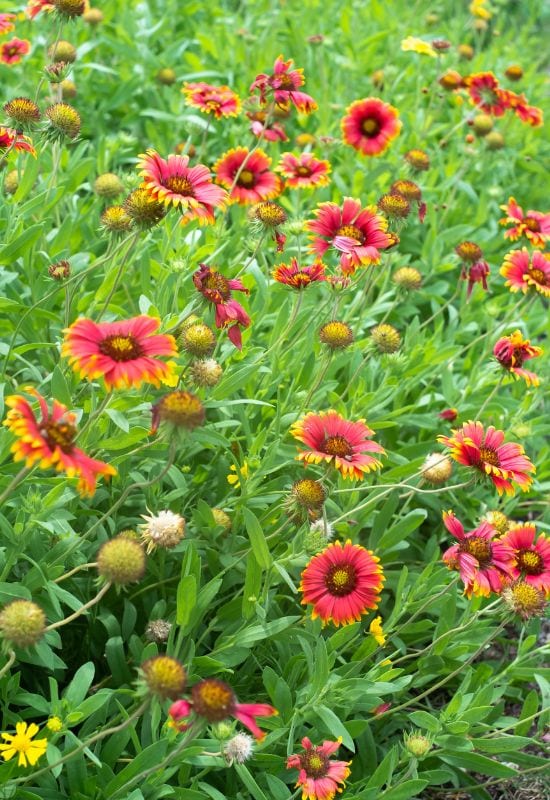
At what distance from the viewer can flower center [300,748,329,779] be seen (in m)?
2.28

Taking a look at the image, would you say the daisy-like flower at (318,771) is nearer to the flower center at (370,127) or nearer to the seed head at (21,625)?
the seed head at (21,625)

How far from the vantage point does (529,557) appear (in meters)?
2.65

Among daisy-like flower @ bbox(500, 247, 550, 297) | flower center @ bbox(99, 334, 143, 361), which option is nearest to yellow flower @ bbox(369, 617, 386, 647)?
flower center @ bbox(99, 334, 143, 361)

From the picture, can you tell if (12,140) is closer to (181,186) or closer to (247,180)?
(181,186)

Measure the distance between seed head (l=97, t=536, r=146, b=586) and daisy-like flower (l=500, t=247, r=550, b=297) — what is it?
183cm

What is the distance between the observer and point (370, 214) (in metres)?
3.03

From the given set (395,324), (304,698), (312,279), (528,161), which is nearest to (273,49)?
(528,161)

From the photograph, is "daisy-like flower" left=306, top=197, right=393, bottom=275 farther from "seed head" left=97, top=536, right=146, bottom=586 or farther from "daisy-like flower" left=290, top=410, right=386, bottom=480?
"seed head" left=97, top=536, right=146, bottom=586

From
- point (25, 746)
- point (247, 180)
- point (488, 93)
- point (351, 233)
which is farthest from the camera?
point (488, 93)

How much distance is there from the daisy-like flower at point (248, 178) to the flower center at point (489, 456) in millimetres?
1338

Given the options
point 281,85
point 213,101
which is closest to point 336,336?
point 281,85

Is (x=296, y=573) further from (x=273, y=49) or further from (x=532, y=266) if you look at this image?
(x=273, y=49)

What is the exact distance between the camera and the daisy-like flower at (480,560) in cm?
242

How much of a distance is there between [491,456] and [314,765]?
34.9 inches
